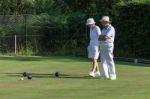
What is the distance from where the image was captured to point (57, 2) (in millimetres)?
41156

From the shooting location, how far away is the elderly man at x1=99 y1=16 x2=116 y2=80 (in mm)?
17578

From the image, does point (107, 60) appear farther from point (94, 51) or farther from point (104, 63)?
point (94, 51)

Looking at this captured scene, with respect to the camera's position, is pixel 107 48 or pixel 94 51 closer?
pixel 107 48

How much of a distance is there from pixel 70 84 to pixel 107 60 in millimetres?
1816

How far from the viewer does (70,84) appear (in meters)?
16.5

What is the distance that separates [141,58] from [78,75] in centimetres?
913

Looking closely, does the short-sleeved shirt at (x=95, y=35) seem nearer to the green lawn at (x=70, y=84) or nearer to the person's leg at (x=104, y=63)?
the person's leg at (x=104, y=63)

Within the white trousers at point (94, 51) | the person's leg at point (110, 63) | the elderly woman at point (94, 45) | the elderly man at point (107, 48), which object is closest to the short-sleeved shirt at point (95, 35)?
the elderly woman at point (94, 45)

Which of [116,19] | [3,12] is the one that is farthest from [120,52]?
[3,12]

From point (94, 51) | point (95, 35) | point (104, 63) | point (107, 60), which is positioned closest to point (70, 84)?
point (104, 63)

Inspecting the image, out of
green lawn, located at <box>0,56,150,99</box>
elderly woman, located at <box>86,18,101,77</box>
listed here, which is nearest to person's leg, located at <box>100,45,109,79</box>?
green lawn, located at <box>0,56,150,99</box>

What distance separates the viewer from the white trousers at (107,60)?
57.9ft

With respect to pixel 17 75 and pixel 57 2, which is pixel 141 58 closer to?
pixel 17 75

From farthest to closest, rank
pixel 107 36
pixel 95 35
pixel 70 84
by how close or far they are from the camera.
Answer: pixel 95 35 < pixel 107 36 < pixel 70 84
